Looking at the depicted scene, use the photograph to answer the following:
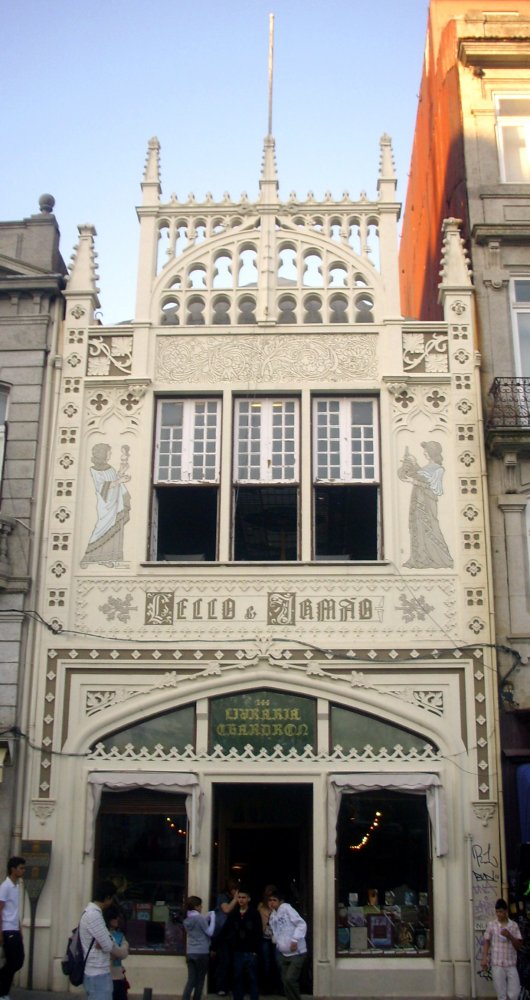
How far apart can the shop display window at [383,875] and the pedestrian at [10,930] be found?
515 cm

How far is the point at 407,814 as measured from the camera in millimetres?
16031

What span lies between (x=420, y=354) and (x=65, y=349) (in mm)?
5952

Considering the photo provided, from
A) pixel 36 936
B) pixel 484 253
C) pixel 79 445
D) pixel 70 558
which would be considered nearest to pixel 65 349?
pixel 79 445

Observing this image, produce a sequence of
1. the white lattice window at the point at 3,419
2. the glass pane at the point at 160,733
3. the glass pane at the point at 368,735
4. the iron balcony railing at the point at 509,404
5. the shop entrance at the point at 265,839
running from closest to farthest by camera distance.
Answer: the glass pane at the point at 368,735, the glass pane at the point at 160,733, the iron balcony railing at the point at 509,404, the shop entrance at the point at 265,839, the white lattice window at the point at 3,419

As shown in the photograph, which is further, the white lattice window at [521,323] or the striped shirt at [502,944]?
the white lattice window at [521,323]

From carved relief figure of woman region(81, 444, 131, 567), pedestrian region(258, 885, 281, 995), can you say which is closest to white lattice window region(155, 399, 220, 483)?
carved relief figure of woman region(81, 444, 131, 567)

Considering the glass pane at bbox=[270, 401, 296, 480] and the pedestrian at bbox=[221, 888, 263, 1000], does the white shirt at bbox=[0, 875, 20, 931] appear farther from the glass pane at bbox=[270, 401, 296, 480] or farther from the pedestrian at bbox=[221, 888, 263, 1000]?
the glass pane at bbox=[270, 401, 296, 480]

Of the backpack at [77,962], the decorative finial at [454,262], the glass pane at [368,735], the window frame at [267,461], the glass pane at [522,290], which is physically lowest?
the backpack at [77,962]

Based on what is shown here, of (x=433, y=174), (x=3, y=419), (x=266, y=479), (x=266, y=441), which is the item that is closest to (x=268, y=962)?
(x=266, y=479)

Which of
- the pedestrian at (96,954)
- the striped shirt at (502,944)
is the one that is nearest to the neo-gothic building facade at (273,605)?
the striped shirt at (502,944)

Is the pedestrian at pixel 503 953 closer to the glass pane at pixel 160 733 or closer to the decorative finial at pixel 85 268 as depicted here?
the glass pane at pixel 160 733

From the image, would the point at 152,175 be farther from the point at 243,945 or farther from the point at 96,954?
the point at 96,954

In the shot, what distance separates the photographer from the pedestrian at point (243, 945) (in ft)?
46.4

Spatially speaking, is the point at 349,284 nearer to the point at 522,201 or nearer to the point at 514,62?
the point at 522,201
